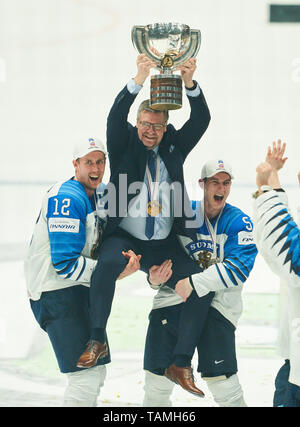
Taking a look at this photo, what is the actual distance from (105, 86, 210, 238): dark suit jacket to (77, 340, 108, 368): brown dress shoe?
18.1 inches

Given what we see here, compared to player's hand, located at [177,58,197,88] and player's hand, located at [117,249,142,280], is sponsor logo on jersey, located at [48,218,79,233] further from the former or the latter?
player's hand, located at [177,58,197,88]

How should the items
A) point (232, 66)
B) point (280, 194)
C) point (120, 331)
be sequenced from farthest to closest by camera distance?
point (232, 66) → point (120, 331) → point (280, 194)

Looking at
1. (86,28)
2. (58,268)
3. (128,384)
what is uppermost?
(86,28)

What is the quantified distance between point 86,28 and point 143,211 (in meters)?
2.95

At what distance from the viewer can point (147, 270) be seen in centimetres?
282

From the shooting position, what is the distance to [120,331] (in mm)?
4066

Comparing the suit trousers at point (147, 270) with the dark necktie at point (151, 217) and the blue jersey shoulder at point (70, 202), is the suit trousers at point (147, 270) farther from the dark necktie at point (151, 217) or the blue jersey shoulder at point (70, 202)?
the blue jersey shoulder at point (70, 202)

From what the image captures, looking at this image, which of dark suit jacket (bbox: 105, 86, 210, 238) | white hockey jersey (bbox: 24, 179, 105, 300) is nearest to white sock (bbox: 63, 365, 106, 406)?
white hockey jersey (bbox: 24, 179, 105, 300)

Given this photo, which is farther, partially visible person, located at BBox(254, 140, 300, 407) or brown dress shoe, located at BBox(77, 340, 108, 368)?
brown dress shoe, located at BBox(77, 340, 108, 368)

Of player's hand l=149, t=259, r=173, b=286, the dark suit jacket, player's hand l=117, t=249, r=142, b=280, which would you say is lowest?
player's hand l=149, t=259, r=173, b=286

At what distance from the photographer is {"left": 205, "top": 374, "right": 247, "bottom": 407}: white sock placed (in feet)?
9.23

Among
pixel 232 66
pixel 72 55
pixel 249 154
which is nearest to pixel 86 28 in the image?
pixel 72 55

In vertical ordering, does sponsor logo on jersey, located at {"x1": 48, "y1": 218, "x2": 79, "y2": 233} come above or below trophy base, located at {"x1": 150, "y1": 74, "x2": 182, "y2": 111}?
below
